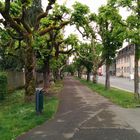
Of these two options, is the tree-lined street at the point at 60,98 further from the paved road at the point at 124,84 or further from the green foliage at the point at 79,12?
the paved road at the point at 124,84

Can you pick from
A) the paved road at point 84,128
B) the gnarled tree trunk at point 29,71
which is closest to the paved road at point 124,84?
the gnarled tree trunk at point 29,71

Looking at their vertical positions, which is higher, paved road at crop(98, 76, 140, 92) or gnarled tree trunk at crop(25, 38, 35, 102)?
gnarled tree trunk at crop(25, 38, 35, 102)

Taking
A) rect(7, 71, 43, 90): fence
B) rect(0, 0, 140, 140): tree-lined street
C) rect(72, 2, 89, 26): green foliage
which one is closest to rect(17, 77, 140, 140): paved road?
rect(0, 0, 140, 140): tree-lined street

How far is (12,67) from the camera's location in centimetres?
5238

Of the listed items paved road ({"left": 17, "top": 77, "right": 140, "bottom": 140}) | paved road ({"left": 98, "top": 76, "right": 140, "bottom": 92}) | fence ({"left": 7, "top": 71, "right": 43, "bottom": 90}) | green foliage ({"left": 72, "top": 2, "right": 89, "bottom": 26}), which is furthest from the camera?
paved road ({"left": 98, "top": 76, "right": 140, "bottom": 92})

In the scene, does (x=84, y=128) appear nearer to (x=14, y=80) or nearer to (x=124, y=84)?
(x=14, y=80)

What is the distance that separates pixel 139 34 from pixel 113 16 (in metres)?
1.91

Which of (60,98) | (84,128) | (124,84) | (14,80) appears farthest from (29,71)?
(124,84)

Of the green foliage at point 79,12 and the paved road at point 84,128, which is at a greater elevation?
the green foliage at point 79,12

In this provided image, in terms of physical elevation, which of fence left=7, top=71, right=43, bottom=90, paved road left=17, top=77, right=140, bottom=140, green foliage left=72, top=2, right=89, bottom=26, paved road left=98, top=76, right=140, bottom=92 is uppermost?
green foliage left=72, top=2, right=89, bottom=26

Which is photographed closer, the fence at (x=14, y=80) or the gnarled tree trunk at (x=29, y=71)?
the gnarled tree trunk at (x=29, y=71)

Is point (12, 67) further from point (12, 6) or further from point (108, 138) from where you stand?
point (108, 138)

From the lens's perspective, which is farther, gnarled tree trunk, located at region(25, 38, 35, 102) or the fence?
the fence

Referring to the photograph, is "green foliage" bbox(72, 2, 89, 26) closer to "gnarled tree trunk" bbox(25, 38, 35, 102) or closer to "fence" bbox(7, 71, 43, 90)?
"gnarled tree trunk" bbox(25, 38, 35, 102)
